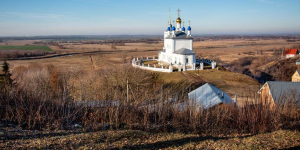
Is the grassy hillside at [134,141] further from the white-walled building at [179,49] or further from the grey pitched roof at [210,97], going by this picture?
the white-walled building at [179,49]

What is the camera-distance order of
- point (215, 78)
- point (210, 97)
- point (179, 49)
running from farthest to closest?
point (179, 49)
point (215, 78)
point (210, 97)

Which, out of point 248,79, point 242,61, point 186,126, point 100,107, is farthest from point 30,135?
point 242,61

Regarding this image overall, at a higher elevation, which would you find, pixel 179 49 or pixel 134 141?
pixel 179 49

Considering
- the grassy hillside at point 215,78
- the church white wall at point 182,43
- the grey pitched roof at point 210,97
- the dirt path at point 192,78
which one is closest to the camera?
the grey pitched roof at point 210,97

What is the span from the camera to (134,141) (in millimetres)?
6336

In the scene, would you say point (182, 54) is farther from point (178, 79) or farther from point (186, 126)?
point (186, 126)

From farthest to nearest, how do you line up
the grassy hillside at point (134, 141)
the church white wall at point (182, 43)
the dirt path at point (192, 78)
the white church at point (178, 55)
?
the church white wall at point (182, 43) → the white church at point (178, 55) → the dirt path at point (192, 78) → the grassy hillside at point (134, 141)

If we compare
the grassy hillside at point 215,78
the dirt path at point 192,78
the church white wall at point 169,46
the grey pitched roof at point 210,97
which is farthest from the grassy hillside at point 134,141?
the church white wall at point 169,46

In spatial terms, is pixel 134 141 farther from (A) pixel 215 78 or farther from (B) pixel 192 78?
(A) pixel 215 78

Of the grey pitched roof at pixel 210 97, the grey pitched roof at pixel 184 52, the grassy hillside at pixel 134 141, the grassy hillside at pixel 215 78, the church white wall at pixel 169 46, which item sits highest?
the church white wall at pixel 169 46

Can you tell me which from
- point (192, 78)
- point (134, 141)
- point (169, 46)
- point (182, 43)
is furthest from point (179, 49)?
point (134, 141)

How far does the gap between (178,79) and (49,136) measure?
1831cm

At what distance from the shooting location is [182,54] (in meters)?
29.4

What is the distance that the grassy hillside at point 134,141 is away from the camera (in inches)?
227
